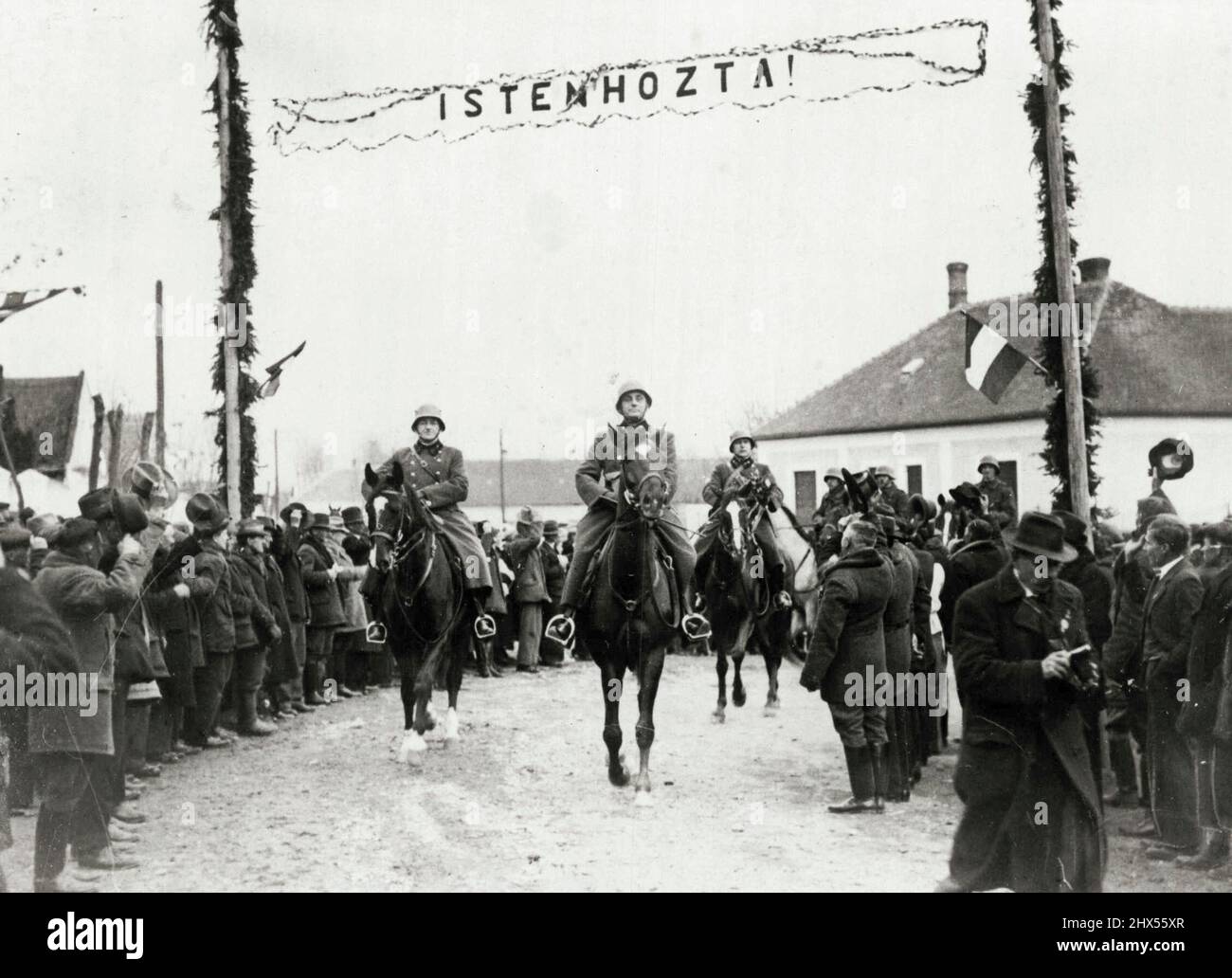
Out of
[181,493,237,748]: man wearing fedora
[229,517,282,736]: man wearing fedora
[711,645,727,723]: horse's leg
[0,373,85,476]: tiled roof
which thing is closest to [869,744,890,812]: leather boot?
[711,645,727,723]: horse's leg

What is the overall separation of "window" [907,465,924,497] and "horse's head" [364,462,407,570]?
44.0ft

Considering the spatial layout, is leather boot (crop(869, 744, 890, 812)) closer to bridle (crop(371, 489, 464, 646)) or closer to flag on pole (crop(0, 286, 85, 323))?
bridle (crop(371, 489, 464, 646))

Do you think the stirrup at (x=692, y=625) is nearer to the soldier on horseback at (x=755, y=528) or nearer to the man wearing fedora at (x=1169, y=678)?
→ the soldier on horseback at (x=755, y=528)

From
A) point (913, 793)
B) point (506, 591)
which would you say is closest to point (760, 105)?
point (913, 793)

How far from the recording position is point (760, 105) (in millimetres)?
8133

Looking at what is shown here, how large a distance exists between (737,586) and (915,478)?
10.7 m

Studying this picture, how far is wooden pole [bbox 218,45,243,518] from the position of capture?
9.19 meters

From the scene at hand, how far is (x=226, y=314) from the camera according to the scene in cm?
947

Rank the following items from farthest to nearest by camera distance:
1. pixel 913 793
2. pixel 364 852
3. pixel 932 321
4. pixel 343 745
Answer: pixel 932 321 → pixel 343 745 → pixel 913 793 → pixel 364 852

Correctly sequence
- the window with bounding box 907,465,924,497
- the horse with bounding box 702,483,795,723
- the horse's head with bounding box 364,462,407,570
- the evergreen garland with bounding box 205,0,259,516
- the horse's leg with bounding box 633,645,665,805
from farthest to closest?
the window with bounding box 907,465,924,497
the horse with bounding box 702,483,795,723
the evergreen garland with bounding box 205,0,259,516
the horse's head with bounding box 364,462,407,570
the horse's leg with bounding box 633,645,665,805

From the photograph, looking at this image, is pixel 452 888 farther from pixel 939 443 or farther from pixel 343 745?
pixel 939 443

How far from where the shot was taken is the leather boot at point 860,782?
682cm

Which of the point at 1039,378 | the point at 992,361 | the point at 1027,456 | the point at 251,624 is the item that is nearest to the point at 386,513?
the point at 251,624
